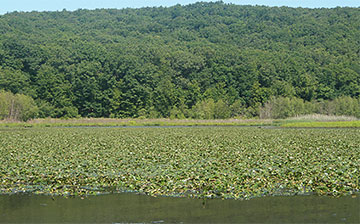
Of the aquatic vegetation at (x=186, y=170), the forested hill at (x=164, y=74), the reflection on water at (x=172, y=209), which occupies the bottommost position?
the reflection on water at (x=172, y=209)

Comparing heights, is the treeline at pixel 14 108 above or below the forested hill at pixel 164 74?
below

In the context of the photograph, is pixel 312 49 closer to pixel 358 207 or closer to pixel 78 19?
pixel 78 19

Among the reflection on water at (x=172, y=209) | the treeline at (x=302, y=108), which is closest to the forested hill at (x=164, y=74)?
the treeline at (x=302, y=108)

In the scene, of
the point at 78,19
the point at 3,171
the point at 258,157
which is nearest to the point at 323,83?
the point at 258,157

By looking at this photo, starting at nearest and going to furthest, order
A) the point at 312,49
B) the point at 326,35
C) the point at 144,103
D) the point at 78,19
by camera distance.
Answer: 1. the point at 144,103
2. the point at 312,49
3. the point at 326,35
4. the point at 78,19

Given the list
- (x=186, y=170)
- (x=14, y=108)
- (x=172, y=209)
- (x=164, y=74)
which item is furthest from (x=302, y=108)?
(x=172, y=209)

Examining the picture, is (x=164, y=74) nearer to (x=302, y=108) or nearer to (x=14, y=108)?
(x=302, y=108)

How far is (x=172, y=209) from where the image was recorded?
1136 centimetres

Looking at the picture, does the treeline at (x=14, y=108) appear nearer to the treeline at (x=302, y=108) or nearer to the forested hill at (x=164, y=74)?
the forested hill at (x=164, y=74)

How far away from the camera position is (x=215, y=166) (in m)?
16.0

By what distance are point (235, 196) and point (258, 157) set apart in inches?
253

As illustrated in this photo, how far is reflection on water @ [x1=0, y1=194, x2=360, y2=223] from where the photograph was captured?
34.9ft

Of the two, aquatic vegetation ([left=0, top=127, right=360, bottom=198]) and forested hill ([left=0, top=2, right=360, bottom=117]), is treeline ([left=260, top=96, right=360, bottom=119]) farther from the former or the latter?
aquatic vegetation ([left=0, top=127, right=360, bottom=198])

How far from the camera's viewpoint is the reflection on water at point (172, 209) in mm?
10633
